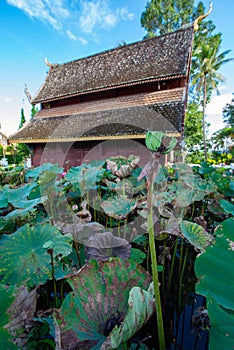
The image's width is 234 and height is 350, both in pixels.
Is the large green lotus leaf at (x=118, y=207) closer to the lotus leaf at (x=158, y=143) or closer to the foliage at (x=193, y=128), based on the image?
the lotus leaf at (x=158, y=143)

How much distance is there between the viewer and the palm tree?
1317cm

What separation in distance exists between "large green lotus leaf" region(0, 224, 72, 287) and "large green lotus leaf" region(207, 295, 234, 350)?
14.9 inches

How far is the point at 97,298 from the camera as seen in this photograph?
40 cm

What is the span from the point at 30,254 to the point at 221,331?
482mm

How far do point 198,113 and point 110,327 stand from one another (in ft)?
55.4

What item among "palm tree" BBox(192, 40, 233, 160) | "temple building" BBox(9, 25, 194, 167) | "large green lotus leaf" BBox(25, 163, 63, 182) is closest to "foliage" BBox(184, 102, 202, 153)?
"palm tree" BBox(192, 40, 233, 160)

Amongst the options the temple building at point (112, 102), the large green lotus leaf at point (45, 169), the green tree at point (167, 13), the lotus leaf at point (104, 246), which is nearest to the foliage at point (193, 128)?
the green tree at point (167, 13)

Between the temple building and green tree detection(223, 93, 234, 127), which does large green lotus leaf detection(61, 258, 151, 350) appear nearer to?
the temple building

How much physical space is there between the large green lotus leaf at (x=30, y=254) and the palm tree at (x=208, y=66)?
13396 mm

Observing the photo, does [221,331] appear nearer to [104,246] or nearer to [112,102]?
[104,246]

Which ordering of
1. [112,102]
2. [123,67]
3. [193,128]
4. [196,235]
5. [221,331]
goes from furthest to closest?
[193,128]
[123,67]
[112,102]
[196,235]
[221,331]

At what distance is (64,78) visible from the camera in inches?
320

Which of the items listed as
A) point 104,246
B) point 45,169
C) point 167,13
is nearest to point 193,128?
point 167,13

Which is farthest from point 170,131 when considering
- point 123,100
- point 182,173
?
point 182,173
